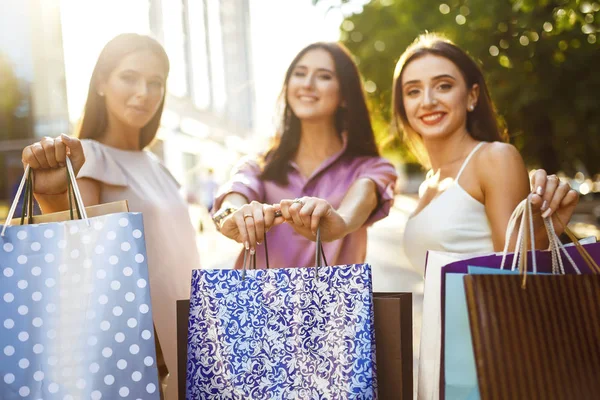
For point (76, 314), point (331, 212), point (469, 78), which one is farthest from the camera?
point (469, 78)

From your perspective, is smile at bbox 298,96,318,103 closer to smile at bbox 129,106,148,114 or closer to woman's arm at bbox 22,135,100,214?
smile at bbox 129,106,148,114

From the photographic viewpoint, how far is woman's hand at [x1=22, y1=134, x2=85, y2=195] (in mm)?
1600

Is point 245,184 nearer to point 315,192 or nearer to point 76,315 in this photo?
point 315,192

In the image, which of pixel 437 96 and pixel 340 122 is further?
pixel 340 122

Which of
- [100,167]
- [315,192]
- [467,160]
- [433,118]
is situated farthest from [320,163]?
[100,167]

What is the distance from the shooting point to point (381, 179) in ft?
7.47

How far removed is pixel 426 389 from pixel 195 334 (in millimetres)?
627

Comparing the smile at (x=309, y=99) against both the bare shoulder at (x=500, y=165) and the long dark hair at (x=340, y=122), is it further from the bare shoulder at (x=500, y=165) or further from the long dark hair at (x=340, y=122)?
the bare shoulder at (x=500, y=165)

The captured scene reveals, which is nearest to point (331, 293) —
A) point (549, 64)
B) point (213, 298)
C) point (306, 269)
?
point (306, 269)

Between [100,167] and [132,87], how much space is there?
1.20 feet

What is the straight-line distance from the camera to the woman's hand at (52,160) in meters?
1.60

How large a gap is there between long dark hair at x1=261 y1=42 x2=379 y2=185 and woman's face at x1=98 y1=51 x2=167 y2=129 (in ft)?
1.68

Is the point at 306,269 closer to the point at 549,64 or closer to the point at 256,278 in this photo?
the point at 256,278

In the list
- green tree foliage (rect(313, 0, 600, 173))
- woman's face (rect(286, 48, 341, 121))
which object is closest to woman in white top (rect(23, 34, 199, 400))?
woman's face (rect(286, 48, 341, 121))
